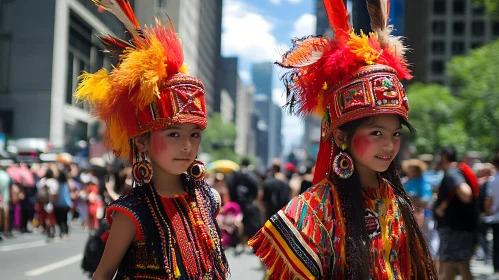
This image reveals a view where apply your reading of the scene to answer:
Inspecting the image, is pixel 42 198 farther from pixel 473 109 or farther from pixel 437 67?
pixel 437 67

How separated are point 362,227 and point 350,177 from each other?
0.27 metres

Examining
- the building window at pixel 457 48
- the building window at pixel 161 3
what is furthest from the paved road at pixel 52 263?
the building window at pixel 457 48

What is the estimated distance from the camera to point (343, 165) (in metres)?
3.09

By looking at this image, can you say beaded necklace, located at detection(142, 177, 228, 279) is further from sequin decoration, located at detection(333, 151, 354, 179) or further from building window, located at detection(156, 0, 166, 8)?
building window, located at detection(156, 0, 166, 8)

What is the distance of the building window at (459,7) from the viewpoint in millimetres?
81000

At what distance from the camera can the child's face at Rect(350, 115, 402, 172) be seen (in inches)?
120

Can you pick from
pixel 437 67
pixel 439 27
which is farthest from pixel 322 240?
pixel 439 27

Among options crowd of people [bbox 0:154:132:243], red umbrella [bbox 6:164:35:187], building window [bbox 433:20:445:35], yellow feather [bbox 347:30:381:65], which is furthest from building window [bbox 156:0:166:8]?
building window [bbox 433:20:445:35]

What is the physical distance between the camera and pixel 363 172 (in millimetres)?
3209

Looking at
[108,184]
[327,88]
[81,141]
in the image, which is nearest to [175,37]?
[327,88]

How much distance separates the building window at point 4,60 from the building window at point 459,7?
8110 centimetres

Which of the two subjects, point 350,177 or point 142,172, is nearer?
point 350,177

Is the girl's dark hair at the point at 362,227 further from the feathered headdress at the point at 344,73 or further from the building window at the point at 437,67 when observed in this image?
the building window at the point at 437,67

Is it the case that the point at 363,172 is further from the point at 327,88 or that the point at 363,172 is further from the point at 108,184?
the point at 108,184
